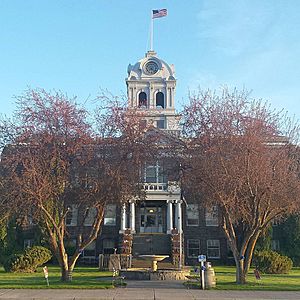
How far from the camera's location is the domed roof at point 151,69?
64938 mm

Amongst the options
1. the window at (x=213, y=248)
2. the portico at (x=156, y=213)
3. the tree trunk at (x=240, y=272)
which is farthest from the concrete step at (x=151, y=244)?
the tree trunk at (x=240, y=272)

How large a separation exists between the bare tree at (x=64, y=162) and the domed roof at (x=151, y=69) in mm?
42876

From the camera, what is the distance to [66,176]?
72.7 ft

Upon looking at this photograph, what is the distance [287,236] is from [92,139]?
1085 inches

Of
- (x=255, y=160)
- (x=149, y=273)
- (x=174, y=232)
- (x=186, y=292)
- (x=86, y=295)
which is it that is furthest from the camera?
(x=174, y=232)

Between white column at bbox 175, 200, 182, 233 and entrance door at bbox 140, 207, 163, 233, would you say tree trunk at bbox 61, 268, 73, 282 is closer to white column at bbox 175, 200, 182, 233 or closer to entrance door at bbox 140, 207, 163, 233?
white column at bbox 175, 200, 182, 233

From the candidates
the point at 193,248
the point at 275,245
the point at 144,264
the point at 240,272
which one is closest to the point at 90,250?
the point at 193,248

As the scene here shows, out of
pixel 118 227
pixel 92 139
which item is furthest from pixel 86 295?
pixel 118 227

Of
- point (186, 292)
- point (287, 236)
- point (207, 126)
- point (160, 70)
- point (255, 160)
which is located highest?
point (160, 70)

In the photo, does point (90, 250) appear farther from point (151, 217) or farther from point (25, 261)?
point (25, 261)

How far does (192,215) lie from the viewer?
1884 inches

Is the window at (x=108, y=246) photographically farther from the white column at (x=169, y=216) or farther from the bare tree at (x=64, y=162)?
the bare tree at (x=64, y=162)

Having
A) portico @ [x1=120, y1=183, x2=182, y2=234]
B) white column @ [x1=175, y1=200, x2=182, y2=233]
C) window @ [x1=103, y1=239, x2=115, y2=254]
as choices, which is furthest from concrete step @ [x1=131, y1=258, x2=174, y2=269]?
window @ [x1=103, y1=239, x2=115, y2=254]

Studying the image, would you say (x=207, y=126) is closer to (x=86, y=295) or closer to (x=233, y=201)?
(x=233, y=201)
